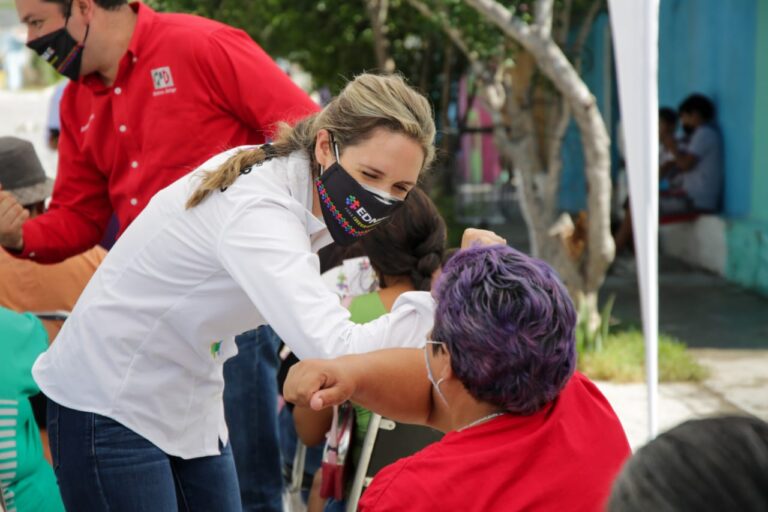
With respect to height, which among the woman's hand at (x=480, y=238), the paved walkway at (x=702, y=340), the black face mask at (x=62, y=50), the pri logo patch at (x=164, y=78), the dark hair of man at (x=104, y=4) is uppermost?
the dark hair of man at (x=104, y=4)

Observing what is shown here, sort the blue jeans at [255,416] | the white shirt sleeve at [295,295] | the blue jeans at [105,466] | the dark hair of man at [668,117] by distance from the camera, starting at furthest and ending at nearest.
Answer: the dark hair of man at [668,117] < the blue jeans at [255,416] < the blue jeans at [105,466] < the white shirt sleeve at [295,295]

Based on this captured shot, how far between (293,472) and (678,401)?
106 inches

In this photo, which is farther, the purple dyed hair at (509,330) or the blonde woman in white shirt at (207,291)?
the blonde woman in white shirt at (207,291)

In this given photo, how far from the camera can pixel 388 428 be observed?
3.03 m

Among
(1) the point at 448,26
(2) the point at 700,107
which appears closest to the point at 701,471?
(1) the point at 448,26

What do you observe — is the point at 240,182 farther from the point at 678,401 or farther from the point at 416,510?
the point at 678,401

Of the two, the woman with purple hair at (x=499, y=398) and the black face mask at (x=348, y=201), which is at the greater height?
the black face mask at (x=348, y=201)

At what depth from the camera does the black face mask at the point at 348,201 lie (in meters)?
2.21

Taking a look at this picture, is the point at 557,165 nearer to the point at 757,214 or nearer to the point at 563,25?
the point at 563,25

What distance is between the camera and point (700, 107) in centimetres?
995

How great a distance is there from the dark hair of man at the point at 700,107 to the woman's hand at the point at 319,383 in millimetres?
8663

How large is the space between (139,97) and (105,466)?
1.25 m

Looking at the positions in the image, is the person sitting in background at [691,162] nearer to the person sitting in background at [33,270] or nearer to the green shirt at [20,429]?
the person sitting in background at [33,270]

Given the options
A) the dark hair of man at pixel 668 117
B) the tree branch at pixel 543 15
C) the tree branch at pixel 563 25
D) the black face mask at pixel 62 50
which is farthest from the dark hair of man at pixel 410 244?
the dark hair of man at pixel 668 117
